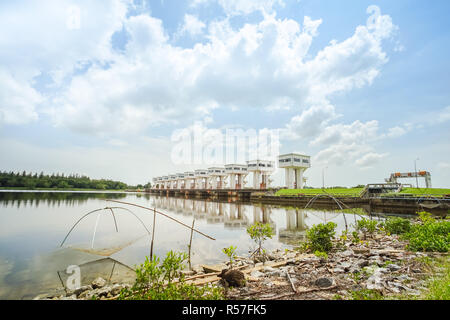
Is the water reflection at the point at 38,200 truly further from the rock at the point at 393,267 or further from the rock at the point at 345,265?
the rock at the point at 393,267

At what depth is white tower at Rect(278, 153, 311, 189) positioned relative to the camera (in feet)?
136

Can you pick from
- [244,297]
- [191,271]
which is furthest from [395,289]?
[191,271]

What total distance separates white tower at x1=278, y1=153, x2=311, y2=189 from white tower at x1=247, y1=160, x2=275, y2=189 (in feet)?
28.1

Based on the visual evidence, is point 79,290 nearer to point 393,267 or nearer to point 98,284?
point 98,284

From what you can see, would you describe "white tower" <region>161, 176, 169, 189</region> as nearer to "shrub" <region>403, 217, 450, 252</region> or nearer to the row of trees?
the row of trees

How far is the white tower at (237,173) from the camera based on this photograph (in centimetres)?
5725

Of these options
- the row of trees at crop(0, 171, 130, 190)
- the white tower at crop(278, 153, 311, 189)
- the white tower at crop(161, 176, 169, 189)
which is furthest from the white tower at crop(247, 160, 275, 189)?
the row of trees at crop(0, 171, 130, 190)

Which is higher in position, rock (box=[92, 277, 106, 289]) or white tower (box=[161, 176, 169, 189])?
white tower (box=[161, 176, 169, 189])

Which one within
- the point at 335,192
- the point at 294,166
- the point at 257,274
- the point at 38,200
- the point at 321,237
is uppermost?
the point at 294,166

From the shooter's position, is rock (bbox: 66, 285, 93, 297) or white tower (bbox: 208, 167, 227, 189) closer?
rock (bbox: 66, 285, 93, 297)

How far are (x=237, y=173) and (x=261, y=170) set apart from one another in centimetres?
810

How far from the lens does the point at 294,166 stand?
136ft

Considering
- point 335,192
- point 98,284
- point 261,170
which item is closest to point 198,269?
point 98,284
